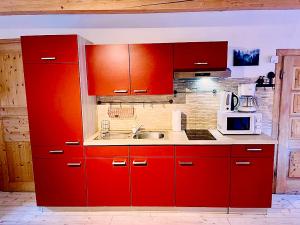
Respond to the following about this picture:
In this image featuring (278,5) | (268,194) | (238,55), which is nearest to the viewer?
(278,5)

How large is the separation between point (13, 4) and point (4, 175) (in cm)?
236

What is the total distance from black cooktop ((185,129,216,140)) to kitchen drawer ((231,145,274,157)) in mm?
269

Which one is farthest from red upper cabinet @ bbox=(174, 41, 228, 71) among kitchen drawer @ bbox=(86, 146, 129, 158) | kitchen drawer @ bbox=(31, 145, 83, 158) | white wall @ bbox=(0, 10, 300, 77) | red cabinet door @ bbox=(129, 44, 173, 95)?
kitchen drawer @ bbox=(31, 145, 83, 158)

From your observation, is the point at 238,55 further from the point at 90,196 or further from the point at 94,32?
the point at 90,196

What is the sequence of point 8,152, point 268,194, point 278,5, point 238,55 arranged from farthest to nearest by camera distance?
point 8,152 < point 238,55 < point 268,194 < point 278,5

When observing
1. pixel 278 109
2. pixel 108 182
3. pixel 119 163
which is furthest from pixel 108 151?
pixel 278 109

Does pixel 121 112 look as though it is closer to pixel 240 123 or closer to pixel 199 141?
pixel 199 141

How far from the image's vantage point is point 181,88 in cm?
296

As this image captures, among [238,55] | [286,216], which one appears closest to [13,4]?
[238,55]

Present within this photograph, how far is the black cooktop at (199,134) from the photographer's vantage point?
101 inches

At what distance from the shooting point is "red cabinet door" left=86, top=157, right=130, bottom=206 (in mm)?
2525

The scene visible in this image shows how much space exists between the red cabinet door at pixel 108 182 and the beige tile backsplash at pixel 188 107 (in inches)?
25.4

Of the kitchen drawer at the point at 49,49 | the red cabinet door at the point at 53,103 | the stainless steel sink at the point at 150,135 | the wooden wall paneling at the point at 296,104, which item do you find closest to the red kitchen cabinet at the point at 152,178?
the stainless steel sink at the point at 150,135

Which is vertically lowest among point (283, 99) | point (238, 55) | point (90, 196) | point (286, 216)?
point (286, 216)
